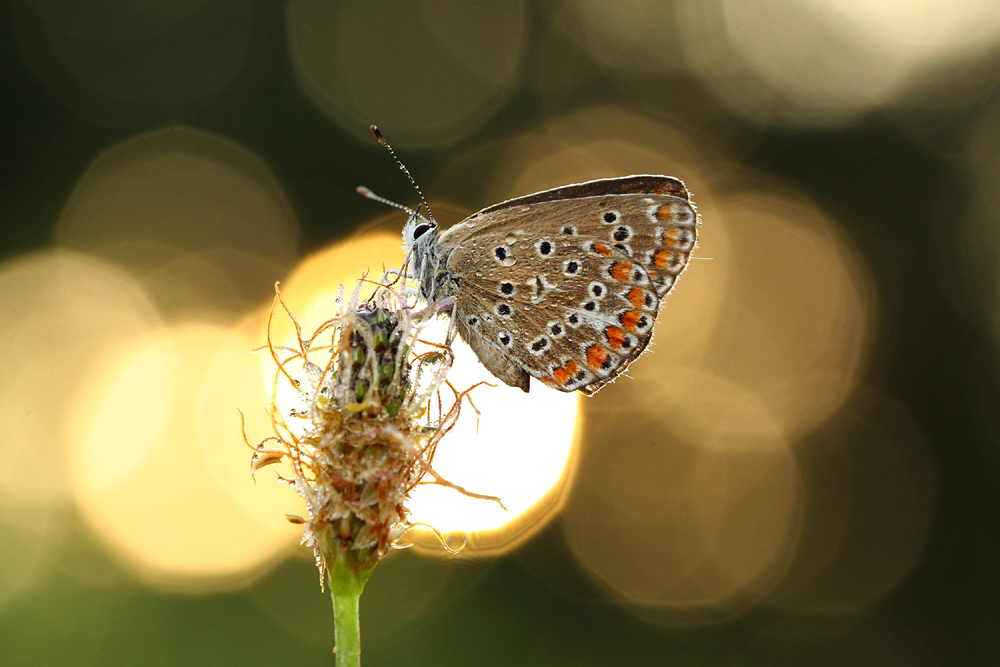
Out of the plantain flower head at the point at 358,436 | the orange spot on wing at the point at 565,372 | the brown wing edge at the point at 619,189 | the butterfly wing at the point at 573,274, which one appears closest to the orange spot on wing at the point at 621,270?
the butterfly wing at the point at 573,274

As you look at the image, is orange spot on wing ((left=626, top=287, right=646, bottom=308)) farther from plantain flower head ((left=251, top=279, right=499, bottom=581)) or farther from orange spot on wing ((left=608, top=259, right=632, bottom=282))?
plantain flower head ((left=251, top=279, right=499, bottom=581))

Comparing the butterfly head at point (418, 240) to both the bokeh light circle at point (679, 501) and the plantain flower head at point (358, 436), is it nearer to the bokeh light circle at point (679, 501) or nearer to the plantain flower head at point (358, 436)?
the plantain flower head at point (358, 436)

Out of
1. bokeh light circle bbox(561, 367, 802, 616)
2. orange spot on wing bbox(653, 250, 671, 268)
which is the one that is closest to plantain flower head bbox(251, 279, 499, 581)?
orange spot on wing bbox(653, 250, 671, 268)

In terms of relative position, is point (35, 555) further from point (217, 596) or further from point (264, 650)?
point (264, 650)

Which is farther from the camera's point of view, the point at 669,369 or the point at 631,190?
the point at 669,369

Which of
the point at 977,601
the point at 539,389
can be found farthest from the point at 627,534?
the point at 977,601

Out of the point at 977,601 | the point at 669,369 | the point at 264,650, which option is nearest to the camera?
the point at 264,650

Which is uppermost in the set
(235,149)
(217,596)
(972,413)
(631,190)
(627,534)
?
(631,190)
